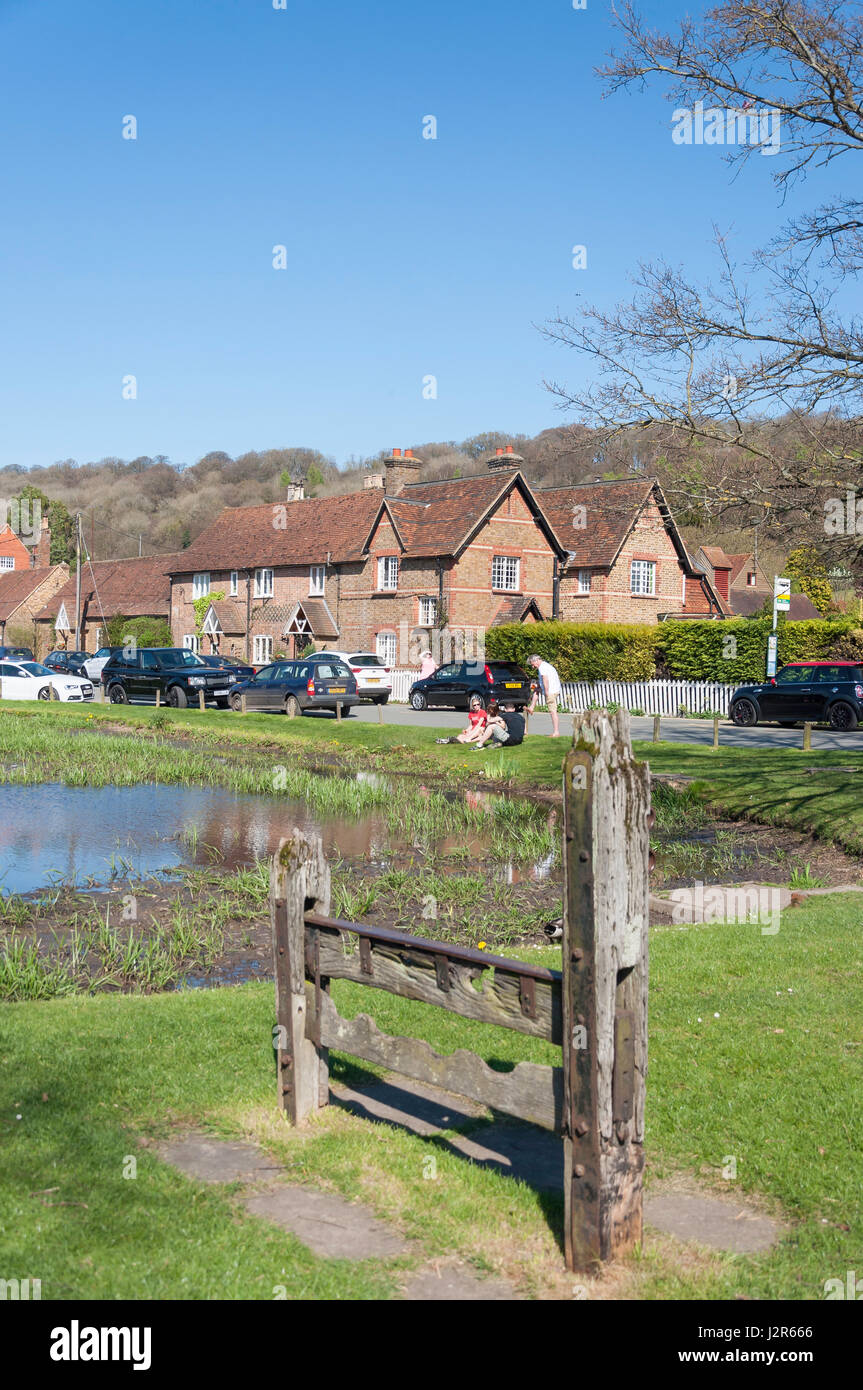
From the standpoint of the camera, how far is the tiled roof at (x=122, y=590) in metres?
71.2

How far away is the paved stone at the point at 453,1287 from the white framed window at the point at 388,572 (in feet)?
159

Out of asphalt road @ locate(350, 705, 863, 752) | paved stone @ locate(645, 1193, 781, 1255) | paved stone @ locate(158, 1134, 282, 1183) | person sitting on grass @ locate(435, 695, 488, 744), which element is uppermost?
person sitting on grass @ locate(435, 695, 488, 744)

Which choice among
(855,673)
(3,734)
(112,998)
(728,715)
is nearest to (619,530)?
(728,715)

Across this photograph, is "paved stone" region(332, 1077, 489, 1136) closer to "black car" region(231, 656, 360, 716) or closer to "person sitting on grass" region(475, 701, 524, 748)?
"person sitting on grass" region(475, 701, 524, 748)

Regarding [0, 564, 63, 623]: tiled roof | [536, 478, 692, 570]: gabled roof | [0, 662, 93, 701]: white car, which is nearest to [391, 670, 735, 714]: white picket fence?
[536, 478, 692, 570]: gabled roof

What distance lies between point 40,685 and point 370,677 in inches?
506

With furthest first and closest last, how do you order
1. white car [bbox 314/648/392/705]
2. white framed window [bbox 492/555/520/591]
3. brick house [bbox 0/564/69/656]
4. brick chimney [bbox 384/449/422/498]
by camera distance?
brick house [bbox 0/564/69/656] < brick chimney [bbox 384/449/422/498] < white framed window [bbox 492/555/520/591] < white car [bbox 314/648/392/705]

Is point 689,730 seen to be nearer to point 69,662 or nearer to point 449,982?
point 449,982

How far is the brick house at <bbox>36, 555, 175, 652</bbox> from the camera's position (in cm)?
7162

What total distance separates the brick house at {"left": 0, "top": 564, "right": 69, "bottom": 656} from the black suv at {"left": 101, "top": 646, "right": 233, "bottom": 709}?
44.4 meters

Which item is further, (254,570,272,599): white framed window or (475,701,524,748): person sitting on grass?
(254,570,272,599): white framed window

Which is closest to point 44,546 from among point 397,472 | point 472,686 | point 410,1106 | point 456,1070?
point 397,472

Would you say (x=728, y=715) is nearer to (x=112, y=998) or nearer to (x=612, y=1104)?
(x=112, y=998)
